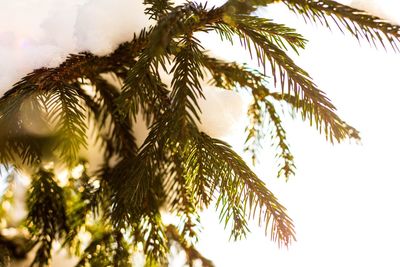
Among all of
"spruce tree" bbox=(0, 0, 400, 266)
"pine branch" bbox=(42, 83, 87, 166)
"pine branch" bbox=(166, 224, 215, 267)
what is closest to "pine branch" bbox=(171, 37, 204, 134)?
"spruce tree" bbox=(0, 0, 400, 266)

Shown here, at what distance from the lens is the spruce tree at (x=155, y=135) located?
55 cm

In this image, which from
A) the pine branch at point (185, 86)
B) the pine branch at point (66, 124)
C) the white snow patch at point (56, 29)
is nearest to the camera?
the pine branch at point (185, 86)

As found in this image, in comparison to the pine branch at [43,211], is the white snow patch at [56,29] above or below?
above

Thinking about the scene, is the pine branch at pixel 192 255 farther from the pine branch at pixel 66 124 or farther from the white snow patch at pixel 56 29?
the white snow patch at pixel 56 29

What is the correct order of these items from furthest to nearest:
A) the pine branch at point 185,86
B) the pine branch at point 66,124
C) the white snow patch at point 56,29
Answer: the white snow patch at point 56,29, the pine branch at point 66,124, the pine branch at point 185,86

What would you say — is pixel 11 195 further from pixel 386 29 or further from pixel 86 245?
pixel 386 29

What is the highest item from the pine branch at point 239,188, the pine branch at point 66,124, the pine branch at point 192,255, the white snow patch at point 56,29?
the white snow patch at point 56,29

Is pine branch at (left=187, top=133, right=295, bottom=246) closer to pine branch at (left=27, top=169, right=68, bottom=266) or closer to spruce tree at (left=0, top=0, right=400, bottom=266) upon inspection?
spruce tree at (left=0, top=0, right=400, bottom=266)

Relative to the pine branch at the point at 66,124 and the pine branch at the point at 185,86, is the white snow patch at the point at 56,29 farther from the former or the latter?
the pine branch at the point at 185,86

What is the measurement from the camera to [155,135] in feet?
2.07

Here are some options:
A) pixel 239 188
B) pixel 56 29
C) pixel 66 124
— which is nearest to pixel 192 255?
pixel 239 188

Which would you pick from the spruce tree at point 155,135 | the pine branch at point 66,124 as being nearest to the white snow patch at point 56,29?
the spruce tree at point 155,135

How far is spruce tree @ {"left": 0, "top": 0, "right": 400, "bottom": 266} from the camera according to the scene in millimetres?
547

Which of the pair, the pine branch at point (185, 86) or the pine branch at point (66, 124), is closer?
the pine branch at point (185, 86)
